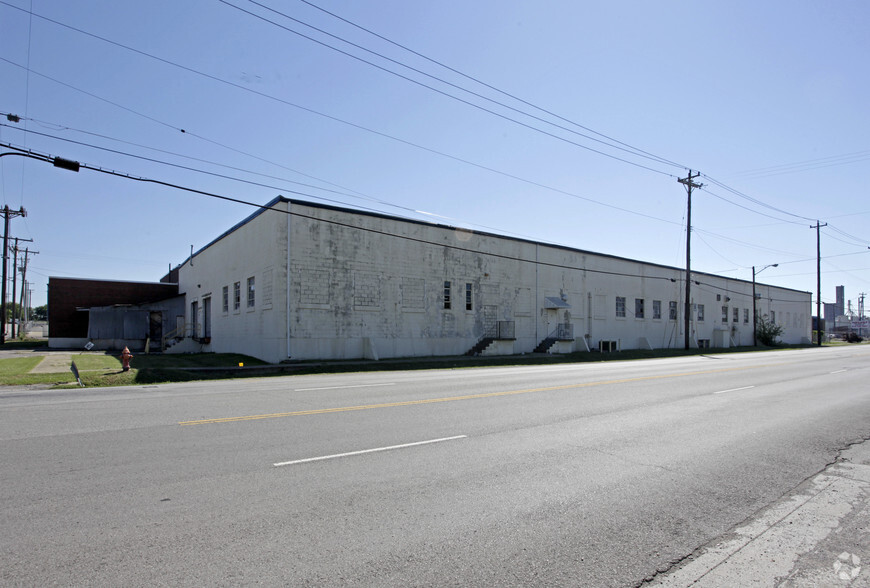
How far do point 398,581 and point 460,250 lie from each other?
1202 inches

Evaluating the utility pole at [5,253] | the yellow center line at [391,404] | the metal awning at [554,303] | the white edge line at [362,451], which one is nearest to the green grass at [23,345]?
the utility pole at [5,253]

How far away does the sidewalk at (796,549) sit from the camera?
3.89 metres

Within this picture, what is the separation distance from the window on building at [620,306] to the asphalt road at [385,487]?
3521 cm

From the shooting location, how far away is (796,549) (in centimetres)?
443

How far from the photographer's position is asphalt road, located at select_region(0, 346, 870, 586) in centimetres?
391

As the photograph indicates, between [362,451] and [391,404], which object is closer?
[362,451]

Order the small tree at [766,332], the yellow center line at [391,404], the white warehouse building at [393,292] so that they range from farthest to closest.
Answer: the small tree at [766,332] → the white warehouse building at [393,292] → the yellow center line at [391,404]

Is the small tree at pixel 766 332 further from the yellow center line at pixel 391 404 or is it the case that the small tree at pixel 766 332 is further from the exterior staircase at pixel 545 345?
the yellow center line at pixel 391 404

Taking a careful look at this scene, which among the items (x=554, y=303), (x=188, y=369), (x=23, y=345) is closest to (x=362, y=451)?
(x=188, y=369)

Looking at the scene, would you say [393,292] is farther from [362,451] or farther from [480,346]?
[362,451]

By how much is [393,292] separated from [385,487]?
2483cm

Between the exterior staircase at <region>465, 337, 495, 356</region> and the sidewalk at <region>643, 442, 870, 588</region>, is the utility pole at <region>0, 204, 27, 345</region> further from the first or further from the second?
the sidewalk at <region>643, 442, 870, 588</region>

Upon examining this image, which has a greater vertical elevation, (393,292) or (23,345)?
(393,292)

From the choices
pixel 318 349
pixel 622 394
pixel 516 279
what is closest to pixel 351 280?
pixel 318 349
